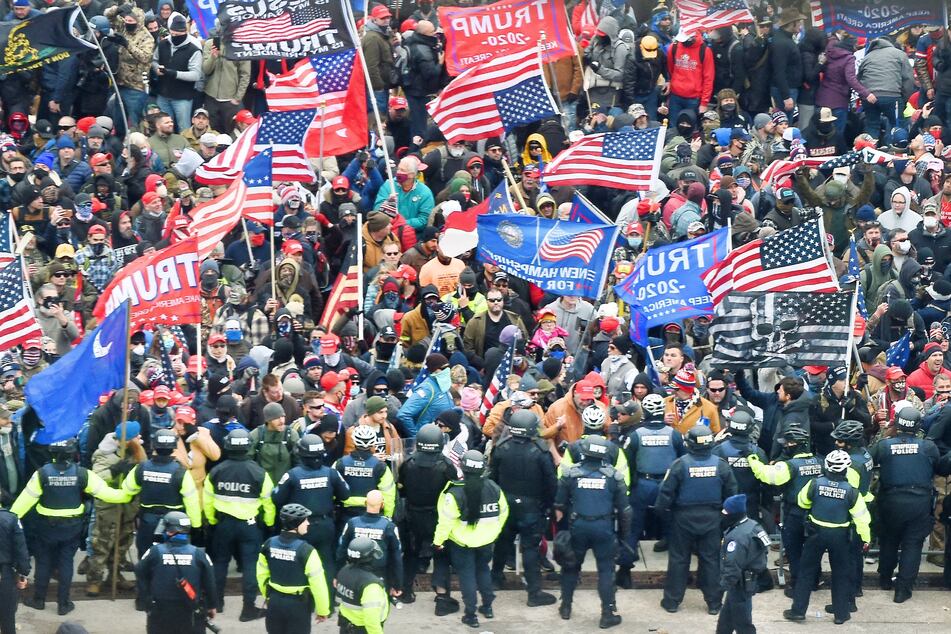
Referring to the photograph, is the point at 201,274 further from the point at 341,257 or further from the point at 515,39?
the point at 515,39

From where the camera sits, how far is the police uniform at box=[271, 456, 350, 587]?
751 inches

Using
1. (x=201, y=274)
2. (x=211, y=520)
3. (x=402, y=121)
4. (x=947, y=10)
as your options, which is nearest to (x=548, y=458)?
(x=211, y=520)

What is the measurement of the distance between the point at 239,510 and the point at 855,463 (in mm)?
5512

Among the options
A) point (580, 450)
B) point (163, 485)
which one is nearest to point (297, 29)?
point (163, 485)

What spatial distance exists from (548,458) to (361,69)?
8068mm

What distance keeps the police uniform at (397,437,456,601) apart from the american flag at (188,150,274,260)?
4.19 m

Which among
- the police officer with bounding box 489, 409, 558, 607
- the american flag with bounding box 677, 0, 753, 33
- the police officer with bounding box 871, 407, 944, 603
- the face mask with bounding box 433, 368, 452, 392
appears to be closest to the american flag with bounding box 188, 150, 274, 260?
the face mask with bounding box 433, 368, 452, 392

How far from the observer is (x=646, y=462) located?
20141mm

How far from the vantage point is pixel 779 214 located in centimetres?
2538

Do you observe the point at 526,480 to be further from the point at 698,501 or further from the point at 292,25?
the point at 292,25

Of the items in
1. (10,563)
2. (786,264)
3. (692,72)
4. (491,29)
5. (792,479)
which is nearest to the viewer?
(10,563)

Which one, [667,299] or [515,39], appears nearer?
[667,299]

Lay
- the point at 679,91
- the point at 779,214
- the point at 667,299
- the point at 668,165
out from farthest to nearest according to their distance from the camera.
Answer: the point at 679,91, the point at 668,165, the point at 779,214, the point at 667,299

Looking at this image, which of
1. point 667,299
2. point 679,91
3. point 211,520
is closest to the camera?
point 211,520
